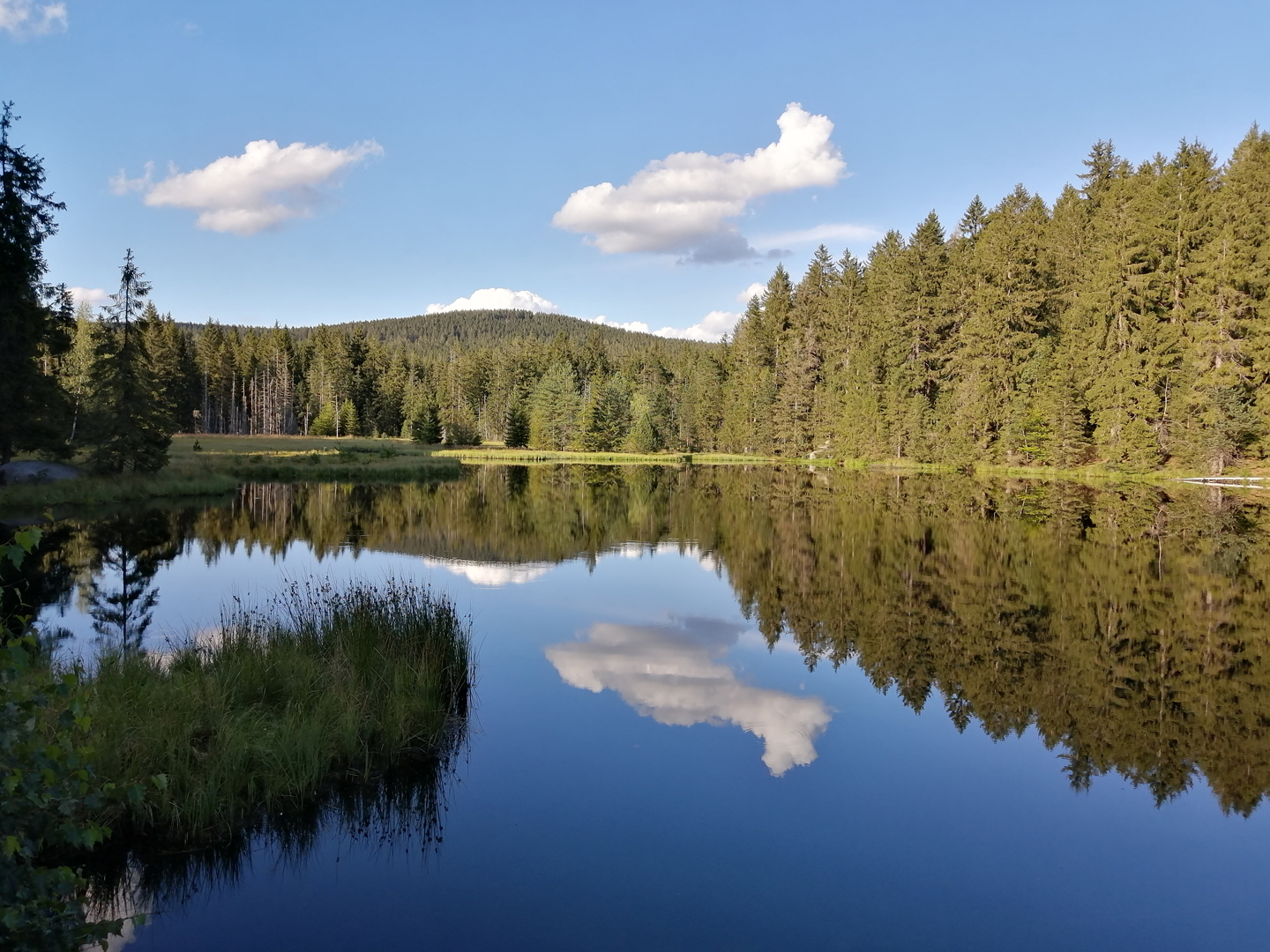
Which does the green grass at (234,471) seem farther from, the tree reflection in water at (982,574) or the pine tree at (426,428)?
the pine tree at (426,428)

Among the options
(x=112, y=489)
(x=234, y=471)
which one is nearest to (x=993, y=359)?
(x=234, y=471)

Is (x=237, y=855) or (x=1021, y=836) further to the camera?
(x=1021, y=836)

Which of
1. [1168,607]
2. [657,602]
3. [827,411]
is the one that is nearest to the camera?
[1168,607]

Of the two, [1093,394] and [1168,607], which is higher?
[1093,394]

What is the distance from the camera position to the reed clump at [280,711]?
6.54 meters

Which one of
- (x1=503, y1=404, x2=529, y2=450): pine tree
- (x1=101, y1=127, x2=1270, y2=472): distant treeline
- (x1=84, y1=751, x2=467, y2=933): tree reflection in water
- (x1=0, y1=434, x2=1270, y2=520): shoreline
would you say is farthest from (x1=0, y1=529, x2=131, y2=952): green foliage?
(x1=503, y1=404, x2=529, y2=450): pine tree

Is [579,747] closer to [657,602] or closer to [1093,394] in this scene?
[657,602]

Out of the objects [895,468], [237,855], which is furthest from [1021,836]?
[895,468]

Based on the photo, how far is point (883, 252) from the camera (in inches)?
2862

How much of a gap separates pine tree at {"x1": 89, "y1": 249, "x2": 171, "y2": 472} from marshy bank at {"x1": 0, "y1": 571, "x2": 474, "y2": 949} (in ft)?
92.7

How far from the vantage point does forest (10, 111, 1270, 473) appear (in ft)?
138

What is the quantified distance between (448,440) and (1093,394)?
6822 centimetres

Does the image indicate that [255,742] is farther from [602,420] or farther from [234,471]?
[602,420]

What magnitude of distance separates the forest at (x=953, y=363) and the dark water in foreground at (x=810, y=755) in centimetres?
2495
